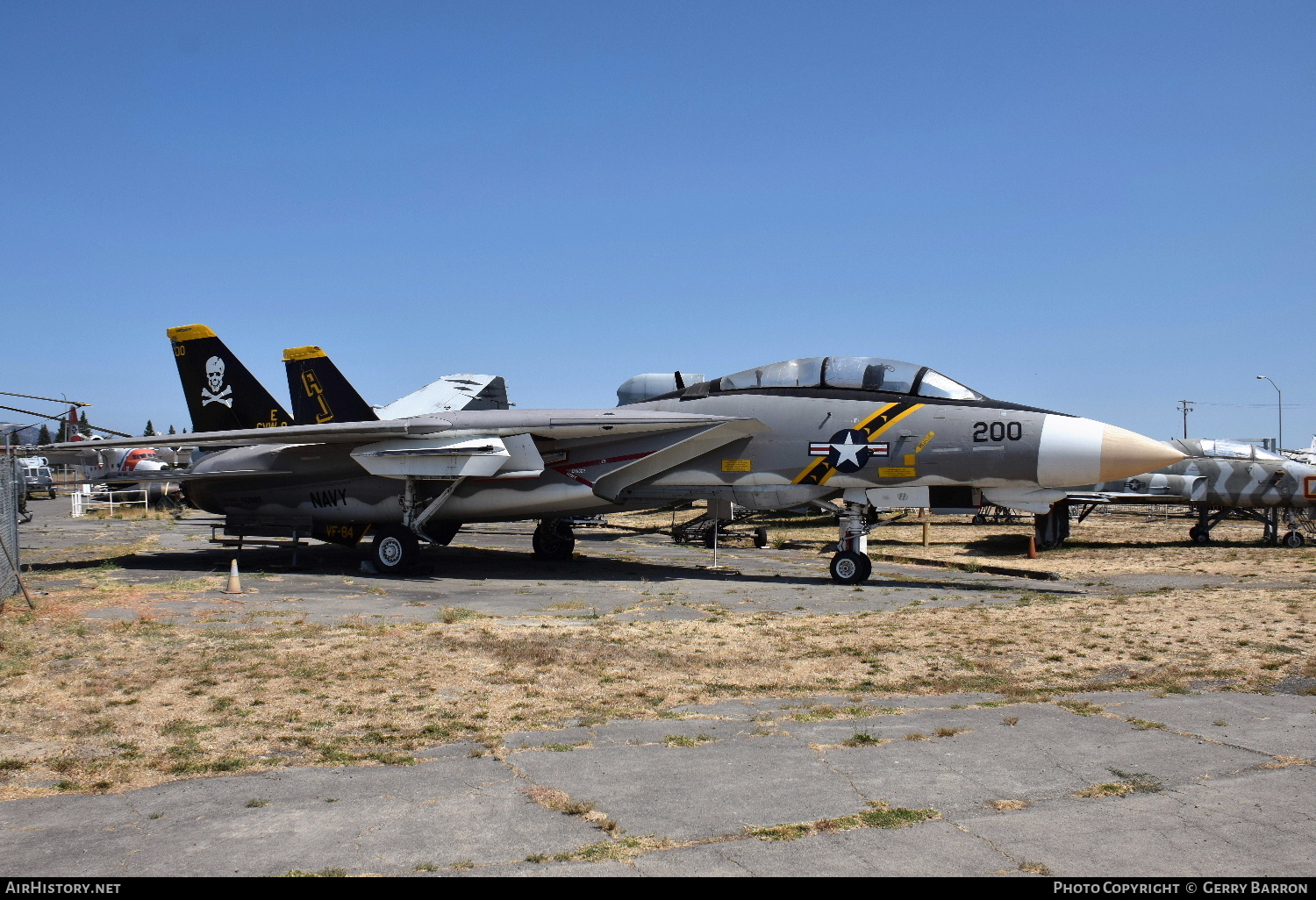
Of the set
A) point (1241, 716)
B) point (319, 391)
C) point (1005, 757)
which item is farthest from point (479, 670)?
point (319, 391)

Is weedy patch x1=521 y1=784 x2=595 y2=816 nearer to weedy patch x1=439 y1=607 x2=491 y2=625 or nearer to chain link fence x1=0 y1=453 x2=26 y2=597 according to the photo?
weedy patch x1=439 y1=607 x2=491 y2=625

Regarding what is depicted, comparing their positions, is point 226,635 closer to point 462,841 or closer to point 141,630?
point 141,630

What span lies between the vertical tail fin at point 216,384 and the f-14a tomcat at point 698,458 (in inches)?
36.4

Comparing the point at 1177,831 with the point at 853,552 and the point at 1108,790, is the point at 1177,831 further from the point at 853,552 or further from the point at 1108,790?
the point at 853,552

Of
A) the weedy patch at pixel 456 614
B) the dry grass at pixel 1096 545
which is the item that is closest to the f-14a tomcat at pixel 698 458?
the dry grass at pixel 1096 545

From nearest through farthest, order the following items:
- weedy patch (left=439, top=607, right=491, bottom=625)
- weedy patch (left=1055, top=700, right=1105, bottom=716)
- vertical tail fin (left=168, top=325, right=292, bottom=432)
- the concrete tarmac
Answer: the concrete tarmac, weedy patch (left=1055, top=700, right=1105, bottom=716), weedy patch (left=439, top=607, right=491, bottom=625), vertical tail fin (left=168, top=325, right=292, bottom=432)

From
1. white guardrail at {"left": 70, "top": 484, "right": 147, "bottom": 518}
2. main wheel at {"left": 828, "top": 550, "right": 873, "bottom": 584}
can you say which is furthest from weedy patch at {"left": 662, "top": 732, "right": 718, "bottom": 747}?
white guardrail at {"left": 70, "top": 484, "right": 147, "bottom": 518}

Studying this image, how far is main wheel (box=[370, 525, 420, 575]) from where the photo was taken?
51.8ft

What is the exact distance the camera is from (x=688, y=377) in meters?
34.6

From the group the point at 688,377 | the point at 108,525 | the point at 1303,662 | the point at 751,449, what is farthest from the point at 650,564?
the point at 108,525

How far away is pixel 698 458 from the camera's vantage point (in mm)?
15250

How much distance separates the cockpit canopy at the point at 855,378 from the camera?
14109mm

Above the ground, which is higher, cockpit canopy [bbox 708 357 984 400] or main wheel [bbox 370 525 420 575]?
A: cockpit canopy [bbox 708 357 984 400]

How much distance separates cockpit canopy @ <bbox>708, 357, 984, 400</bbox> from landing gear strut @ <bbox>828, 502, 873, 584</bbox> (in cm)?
196
